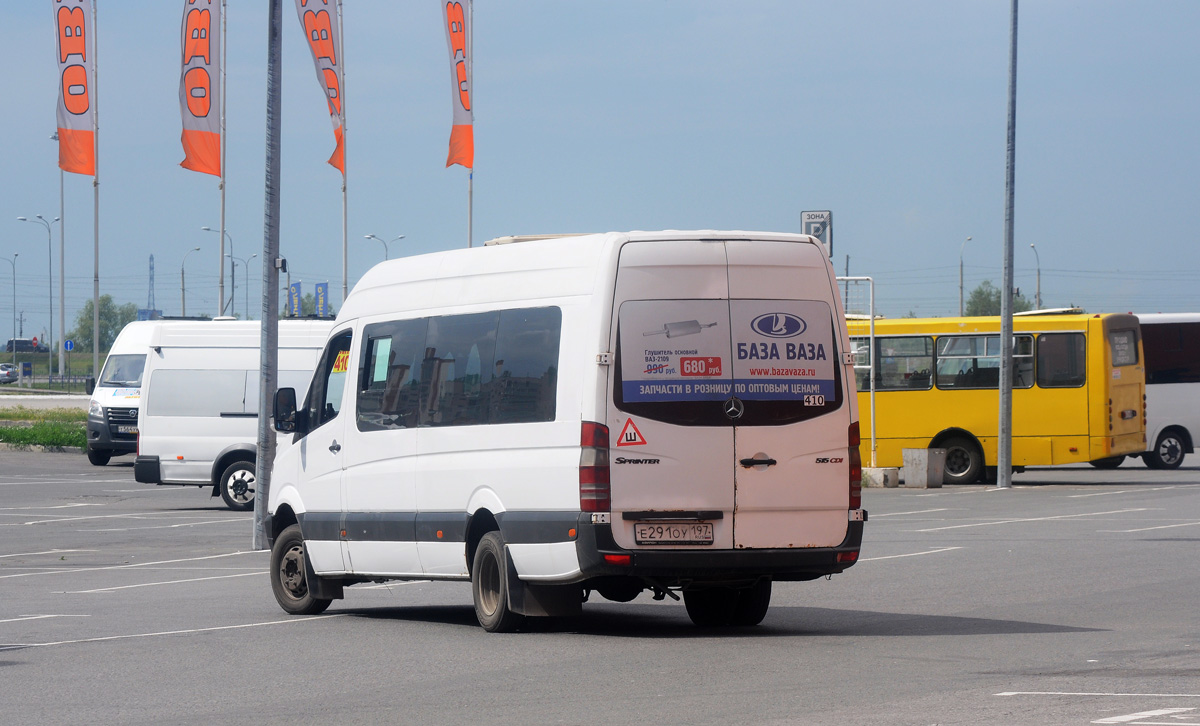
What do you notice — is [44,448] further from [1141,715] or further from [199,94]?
[1141,715]

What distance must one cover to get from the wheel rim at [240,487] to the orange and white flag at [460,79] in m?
14.8

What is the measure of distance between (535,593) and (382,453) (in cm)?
201

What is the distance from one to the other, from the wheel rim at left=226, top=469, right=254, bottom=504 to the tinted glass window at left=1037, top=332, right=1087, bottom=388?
15473 millimetres

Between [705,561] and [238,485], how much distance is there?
1722 centimetres

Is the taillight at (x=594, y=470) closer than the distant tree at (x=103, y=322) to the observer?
Yes

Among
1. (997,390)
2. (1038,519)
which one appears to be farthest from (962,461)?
(1038,519)


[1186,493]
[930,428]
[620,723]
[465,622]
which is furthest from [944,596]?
[930,428]

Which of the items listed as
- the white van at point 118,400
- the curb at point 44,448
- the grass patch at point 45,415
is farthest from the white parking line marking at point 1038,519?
the grass patch at point 45,415

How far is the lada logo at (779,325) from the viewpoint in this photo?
35.1 feet

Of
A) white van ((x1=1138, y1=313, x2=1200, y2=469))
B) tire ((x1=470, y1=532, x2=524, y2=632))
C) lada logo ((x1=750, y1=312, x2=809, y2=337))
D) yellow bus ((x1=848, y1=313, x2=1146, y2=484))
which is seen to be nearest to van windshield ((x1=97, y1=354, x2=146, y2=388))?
yellow bus ((x1=848, y1=313, x2=1146, y2=484))

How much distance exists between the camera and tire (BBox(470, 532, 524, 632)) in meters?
10.9

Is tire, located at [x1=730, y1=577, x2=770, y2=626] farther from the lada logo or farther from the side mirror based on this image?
the side mirror

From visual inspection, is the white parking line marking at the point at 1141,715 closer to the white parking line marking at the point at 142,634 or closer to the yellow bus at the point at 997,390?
the white parking line marking at the point at 142,634

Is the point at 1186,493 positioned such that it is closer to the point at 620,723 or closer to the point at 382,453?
the point at 382,453
